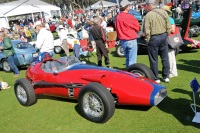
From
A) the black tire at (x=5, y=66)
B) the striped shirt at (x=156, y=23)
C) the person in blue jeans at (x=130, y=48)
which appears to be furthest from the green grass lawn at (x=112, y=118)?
the black tire at (x=5, y=66)

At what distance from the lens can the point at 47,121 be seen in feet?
15.4

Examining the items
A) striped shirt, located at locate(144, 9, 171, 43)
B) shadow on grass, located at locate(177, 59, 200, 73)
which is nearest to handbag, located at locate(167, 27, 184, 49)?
striped shirt, located at locate(144, 9, 171, 43)

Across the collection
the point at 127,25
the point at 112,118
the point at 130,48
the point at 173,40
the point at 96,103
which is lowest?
the point at 112,118

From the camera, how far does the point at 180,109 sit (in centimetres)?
436

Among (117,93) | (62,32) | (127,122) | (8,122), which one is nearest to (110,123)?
(127,122)

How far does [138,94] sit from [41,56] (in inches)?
158

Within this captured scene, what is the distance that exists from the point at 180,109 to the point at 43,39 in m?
4.51

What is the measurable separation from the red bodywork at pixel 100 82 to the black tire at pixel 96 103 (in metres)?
0.31

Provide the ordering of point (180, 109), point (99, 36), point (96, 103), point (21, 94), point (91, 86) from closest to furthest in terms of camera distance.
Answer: point (91, 86) → point (96, 103) → point (180, 109) → point (21, 94) → point (99, 36)

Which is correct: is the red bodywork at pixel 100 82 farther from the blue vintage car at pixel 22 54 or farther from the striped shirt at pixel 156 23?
the blue vintage car at pixel 22 54

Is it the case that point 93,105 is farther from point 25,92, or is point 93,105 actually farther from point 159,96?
point 25,92

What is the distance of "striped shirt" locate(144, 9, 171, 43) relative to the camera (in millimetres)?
5242

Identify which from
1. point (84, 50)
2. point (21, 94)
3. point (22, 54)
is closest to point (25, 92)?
point (21, 94)

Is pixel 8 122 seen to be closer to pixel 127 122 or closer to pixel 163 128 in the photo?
pixel 127 122
